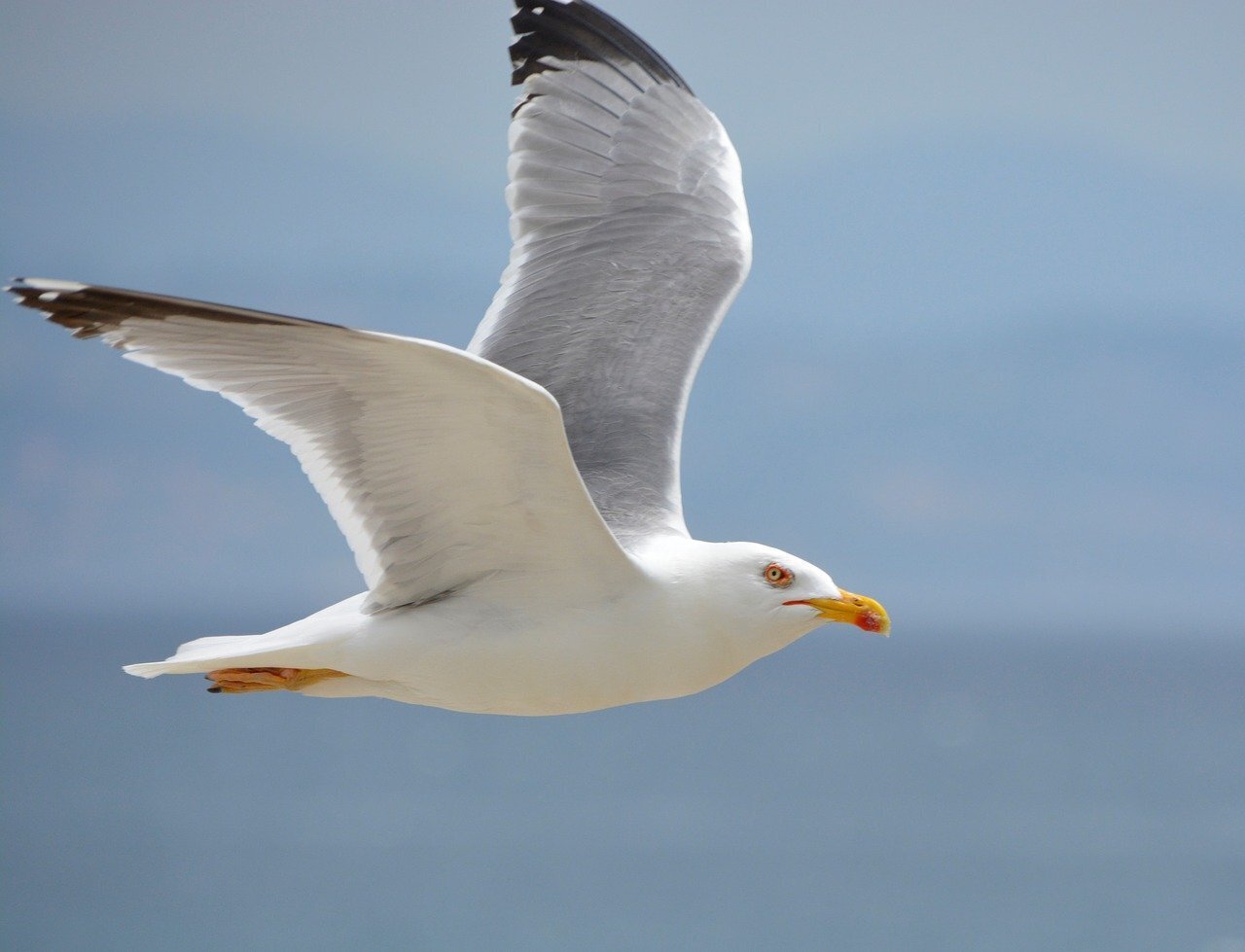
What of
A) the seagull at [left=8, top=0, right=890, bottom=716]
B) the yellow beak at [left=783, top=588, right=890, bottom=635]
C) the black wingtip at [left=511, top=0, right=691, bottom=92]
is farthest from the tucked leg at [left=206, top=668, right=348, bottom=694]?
the black wingtip at [left=511, top=0, right=691, bottom=92]

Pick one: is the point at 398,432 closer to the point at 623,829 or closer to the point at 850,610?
the point at 850,610

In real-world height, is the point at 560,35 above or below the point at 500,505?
above

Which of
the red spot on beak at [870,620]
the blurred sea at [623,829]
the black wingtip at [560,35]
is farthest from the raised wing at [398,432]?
the blurred sea at [623,829]

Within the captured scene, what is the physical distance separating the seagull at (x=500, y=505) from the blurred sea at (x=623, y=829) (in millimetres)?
54948

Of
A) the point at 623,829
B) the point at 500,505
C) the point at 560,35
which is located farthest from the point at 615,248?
the point at 623,829

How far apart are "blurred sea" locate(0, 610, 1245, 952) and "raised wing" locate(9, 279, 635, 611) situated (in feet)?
184

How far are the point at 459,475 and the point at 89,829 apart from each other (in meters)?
72.4

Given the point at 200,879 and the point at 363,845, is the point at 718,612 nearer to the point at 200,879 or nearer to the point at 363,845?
the point at 200,879

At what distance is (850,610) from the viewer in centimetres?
502

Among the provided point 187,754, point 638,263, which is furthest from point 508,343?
point 187,754

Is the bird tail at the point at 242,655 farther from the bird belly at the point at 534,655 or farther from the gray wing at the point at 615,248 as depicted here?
the gray wing at the point at 615,248

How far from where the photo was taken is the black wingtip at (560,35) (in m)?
7.21

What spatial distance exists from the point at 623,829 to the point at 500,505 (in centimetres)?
7271

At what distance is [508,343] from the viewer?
20.6 feet
